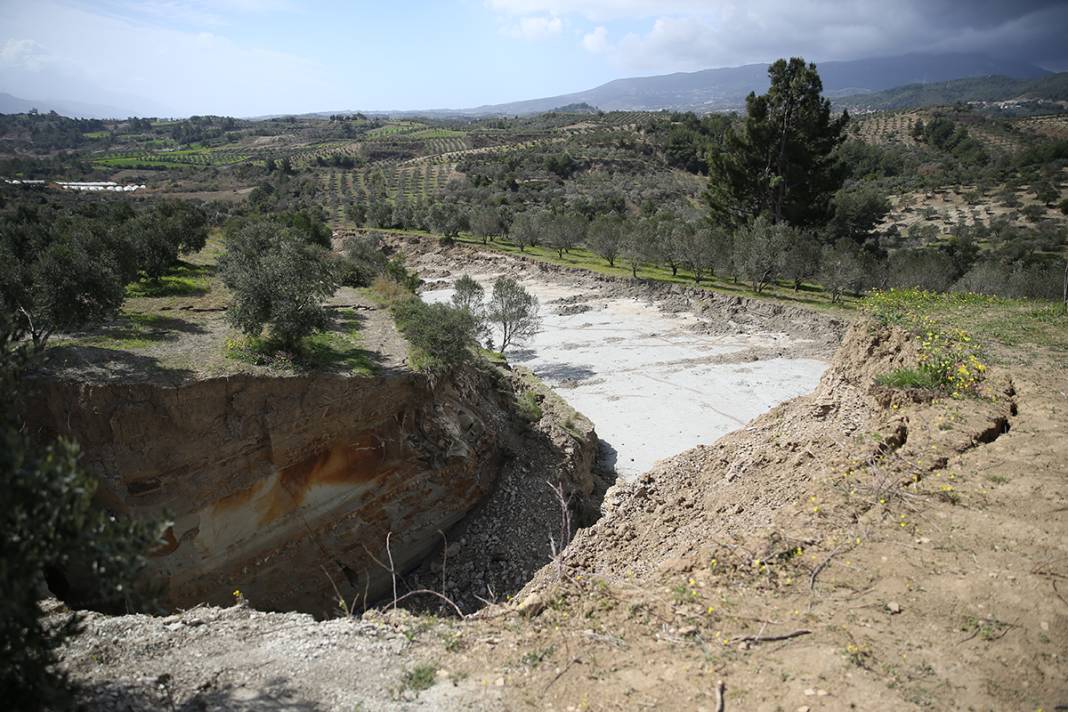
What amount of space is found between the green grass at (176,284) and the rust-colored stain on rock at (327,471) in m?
11.1

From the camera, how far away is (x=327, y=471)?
42.5 feet

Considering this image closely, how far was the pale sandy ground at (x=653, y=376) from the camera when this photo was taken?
2094 cm

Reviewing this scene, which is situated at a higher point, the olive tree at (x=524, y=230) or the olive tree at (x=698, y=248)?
the olive tree at (x=524, y=230)

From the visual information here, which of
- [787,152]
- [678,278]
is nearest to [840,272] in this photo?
[787,152]

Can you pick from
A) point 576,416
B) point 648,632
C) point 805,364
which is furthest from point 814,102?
point 648,632

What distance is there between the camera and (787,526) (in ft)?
25.9

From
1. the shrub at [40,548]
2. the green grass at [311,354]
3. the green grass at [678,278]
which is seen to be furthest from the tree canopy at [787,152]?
the shrub at [40,548]

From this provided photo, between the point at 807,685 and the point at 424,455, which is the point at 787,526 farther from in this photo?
the point at 424,455

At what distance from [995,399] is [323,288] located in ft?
48.0

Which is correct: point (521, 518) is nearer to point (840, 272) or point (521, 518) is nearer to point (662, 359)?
point (662, 359)

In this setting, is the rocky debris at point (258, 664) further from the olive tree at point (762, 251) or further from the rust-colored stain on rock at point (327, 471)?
the olive tree at point (762, 251)

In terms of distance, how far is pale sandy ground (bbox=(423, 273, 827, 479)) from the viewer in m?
20.9

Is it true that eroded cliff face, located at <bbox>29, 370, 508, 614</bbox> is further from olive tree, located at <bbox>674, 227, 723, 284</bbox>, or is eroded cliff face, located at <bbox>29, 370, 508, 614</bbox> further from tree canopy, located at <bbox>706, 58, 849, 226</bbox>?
tree canopy, located at <bbox>706, 58, 849, 226</bbox>

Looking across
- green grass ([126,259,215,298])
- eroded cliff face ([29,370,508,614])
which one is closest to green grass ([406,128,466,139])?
green grass ([126,259,215,298])
